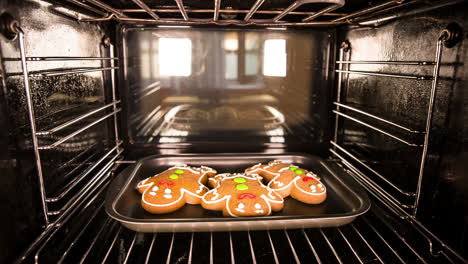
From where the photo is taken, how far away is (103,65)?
1221 mm

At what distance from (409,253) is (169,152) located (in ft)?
3.17

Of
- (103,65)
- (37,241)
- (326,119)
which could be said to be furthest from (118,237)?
(326,119)

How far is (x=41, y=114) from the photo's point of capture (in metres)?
0.80

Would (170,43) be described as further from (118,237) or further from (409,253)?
(409,253)

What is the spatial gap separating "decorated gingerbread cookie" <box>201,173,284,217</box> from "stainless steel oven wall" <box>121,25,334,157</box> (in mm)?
378

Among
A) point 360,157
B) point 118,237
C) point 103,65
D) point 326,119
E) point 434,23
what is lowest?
point 118,237

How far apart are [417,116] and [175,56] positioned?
0.91 metres

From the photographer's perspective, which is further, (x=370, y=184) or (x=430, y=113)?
(x=370, y=184)

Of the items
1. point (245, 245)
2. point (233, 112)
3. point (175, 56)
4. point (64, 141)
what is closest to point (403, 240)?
point (245, 245)

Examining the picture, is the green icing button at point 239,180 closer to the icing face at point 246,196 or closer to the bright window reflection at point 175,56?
the icing face at point 246,196

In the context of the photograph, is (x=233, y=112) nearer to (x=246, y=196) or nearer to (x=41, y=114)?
(x=246, y=196)

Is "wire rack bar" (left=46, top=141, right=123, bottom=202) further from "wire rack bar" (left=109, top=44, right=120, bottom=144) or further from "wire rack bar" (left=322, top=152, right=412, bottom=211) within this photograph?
"wire rack bar" (left=322, top=152, right=412, bottom=211)

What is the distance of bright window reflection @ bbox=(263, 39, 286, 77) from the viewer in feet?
4.32

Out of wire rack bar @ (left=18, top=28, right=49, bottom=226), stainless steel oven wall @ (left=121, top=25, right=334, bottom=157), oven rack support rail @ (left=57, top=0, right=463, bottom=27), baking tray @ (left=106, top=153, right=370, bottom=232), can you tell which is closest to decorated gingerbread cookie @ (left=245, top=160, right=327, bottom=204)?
baking tray @ (left=106, top=153, right=370, bottom=232)
